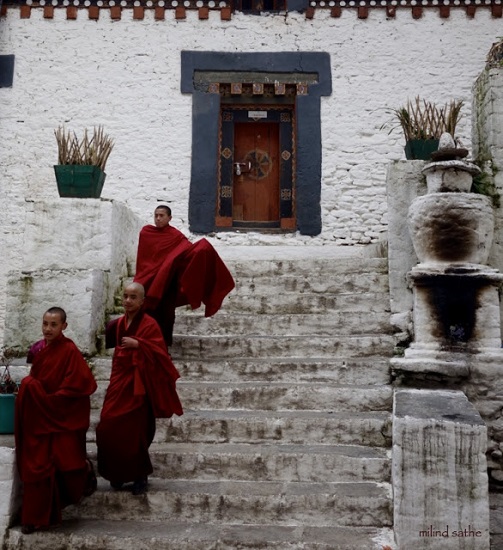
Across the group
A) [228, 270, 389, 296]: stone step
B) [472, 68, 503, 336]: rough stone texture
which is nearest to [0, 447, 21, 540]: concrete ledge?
[228, 270, 389, 296]: stone step

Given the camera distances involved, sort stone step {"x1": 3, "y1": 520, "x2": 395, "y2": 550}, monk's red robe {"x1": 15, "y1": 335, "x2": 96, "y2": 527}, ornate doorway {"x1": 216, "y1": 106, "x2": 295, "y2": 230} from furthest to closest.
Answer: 1. ornate doorway {"x1": 216, "y1": 106, "x2": 295, "y2": 230}
2. monk's red robe {"x1": 15, "y1": 335, "x2": 96, "y2": 527}
3. stone step {"x1": 3, "y1": 520, "x2": 395, "y2": 550}

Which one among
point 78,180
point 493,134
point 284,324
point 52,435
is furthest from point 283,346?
point 493,134

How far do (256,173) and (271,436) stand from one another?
17.4ft

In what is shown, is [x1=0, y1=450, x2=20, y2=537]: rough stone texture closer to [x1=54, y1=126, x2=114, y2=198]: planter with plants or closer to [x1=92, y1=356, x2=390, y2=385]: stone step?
[x1=92, y1=356, x2=390, y2=385]: stone step

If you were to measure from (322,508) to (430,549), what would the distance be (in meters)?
0.59

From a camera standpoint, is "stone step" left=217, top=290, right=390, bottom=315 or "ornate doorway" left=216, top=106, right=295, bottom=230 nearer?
"stone step" left=217, top=290, right=390, bottom=315

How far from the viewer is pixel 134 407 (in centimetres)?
334

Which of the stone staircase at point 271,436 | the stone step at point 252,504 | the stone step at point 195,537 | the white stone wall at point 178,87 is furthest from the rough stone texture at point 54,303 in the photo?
the white stone wall at point 178,87

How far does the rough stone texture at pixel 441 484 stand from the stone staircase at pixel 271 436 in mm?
205

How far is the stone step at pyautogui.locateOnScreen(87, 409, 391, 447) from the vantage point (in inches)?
153

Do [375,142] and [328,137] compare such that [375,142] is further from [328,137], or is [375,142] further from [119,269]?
[119,269]

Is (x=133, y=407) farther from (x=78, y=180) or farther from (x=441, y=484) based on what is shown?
(x=78, y=180)

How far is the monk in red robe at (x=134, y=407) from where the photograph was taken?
3348 millimetres


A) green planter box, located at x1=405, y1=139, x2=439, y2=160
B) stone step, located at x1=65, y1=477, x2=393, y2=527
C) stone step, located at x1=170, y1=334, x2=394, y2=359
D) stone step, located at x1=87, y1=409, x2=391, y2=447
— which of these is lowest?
stone step, located at x1=65, y1=477, x2=393, y2=527
